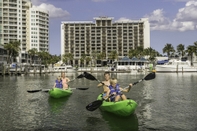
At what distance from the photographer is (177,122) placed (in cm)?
1725

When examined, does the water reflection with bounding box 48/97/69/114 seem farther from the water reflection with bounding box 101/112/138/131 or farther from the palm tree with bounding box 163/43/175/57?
the palm tree with bounding box 163/43/175/57

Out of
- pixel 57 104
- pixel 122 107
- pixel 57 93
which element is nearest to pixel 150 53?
pixel 57 93

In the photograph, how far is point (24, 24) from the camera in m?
178

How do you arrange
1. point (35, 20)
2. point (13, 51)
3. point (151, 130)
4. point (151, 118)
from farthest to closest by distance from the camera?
point (35, 20), point (13, 51), point (151, 118), point (151, 130)

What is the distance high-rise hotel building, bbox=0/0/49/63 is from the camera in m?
170

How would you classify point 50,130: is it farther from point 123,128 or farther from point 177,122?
point 177,122

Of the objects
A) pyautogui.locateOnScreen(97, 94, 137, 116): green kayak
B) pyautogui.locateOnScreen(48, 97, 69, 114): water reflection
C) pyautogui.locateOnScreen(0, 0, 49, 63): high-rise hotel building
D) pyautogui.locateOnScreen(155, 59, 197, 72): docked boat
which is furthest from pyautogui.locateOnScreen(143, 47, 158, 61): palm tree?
pyautogui.locateOnScreen(97, 94, 137, 116): green kayak

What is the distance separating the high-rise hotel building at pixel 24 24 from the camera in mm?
170500

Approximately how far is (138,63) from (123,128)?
124m

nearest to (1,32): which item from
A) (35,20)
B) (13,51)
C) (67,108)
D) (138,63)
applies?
(35,20)

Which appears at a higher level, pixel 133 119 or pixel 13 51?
pixel 13 51

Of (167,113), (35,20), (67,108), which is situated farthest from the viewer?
(35,20)

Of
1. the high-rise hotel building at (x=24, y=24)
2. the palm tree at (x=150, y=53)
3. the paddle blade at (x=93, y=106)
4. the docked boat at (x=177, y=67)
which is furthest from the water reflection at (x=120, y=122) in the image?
the high-rise hotel building at (x=24, y=24)

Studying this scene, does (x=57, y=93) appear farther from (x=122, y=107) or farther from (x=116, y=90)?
(x=122, y=107)
